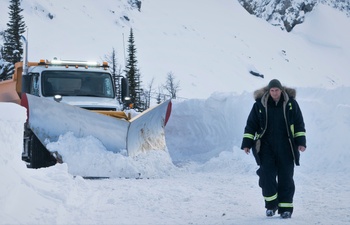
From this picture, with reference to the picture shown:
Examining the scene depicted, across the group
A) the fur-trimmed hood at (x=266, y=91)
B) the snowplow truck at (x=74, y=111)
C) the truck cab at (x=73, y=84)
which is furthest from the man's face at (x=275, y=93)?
the truck cab at (x=73, y=84)

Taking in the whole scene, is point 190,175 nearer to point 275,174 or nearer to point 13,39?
point 275,174

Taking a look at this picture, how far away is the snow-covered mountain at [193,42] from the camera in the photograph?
99.0 m

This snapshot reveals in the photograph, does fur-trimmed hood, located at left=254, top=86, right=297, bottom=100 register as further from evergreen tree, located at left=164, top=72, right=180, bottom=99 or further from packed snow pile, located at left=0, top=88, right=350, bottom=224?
evergreen tree, located at left=164, top=72, right=180, bottom=99

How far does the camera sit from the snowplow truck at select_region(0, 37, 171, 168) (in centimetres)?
940

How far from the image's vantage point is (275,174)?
614cm

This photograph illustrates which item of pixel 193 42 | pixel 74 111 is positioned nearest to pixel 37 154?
pixel 74 111

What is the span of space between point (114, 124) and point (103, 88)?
90.9 inches

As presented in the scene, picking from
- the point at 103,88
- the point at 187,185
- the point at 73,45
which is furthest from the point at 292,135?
the point at 73,45

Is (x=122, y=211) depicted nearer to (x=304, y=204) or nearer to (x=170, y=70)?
(x=304, y=204)

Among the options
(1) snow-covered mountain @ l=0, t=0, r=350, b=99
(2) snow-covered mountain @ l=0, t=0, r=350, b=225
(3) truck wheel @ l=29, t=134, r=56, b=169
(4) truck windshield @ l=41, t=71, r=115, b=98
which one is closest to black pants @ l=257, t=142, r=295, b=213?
(2) snow-covered mountain @ l=0, t=0, r=350, b=225

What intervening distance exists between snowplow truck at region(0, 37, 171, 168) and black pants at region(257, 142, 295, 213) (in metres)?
3.80

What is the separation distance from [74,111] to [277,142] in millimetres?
4351

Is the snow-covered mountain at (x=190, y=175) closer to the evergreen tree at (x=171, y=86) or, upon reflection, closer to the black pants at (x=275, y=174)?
the black pants at (x=275, y=174)

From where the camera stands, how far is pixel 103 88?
460 inches
